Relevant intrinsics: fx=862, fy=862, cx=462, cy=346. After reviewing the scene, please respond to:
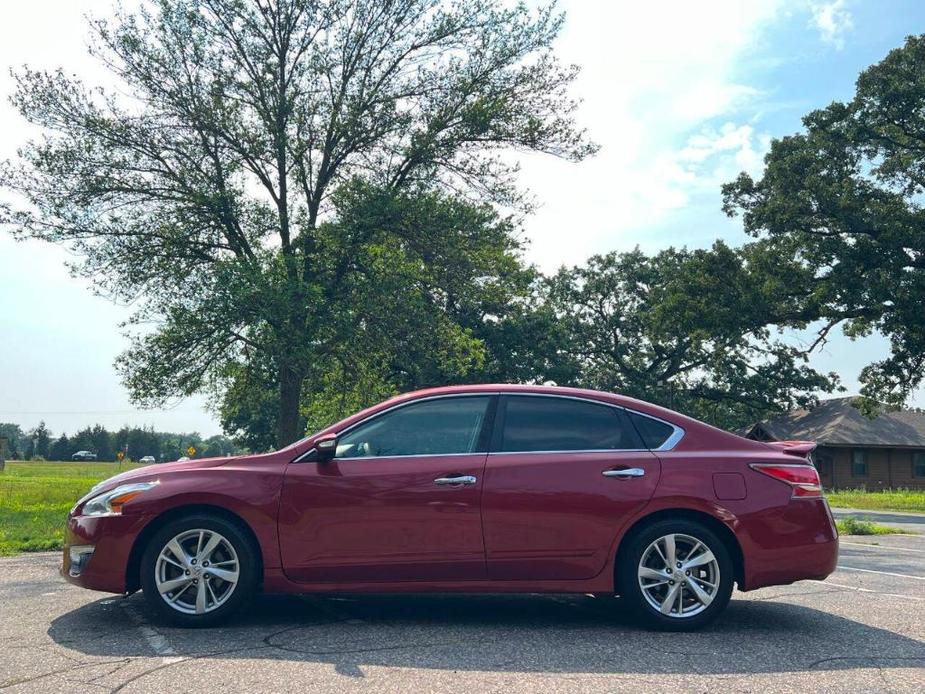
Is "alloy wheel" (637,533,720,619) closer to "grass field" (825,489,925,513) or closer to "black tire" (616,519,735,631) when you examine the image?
"black tire" (616,519,735,631)

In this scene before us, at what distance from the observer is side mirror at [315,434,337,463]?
5527 mm

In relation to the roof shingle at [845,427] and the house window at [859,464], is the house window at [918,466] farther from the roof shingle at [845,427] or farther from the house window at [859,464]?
the house window at [859,464]

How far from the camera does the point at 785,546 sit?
5.44 meters

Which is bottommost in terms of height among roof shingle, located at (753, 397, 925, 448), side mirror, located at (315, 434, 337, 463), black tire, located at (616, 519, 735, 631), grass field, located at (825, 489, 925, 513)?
grass field, located at (825, 489, 925, 513)

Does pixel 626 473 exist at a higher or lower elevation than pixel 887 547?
higher

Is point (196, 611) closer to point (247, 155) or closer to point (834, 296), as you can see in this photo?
point (247, 155)

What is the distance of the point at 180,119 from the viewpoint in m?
18.7

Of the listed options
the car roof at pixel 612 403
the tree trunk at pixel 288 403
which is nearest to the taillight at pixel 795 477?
the car roof at pixel 612 403

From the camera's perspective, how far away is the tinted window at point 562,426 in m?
5.64

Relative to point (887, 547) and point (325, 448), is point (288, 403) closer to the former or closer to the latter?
point (887, 547)

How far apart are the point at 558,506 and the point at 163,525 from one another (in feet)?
8.23

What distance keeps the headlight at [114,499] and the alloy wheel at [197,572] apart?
390mm

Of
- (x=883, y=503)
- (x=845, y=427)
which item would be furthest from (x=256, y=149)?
(x=845, y=427)

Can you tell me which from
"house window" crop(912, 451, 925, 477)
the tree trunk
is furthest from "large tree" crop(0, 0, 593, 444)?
"house window" crop(912, 451, 925, 477)
